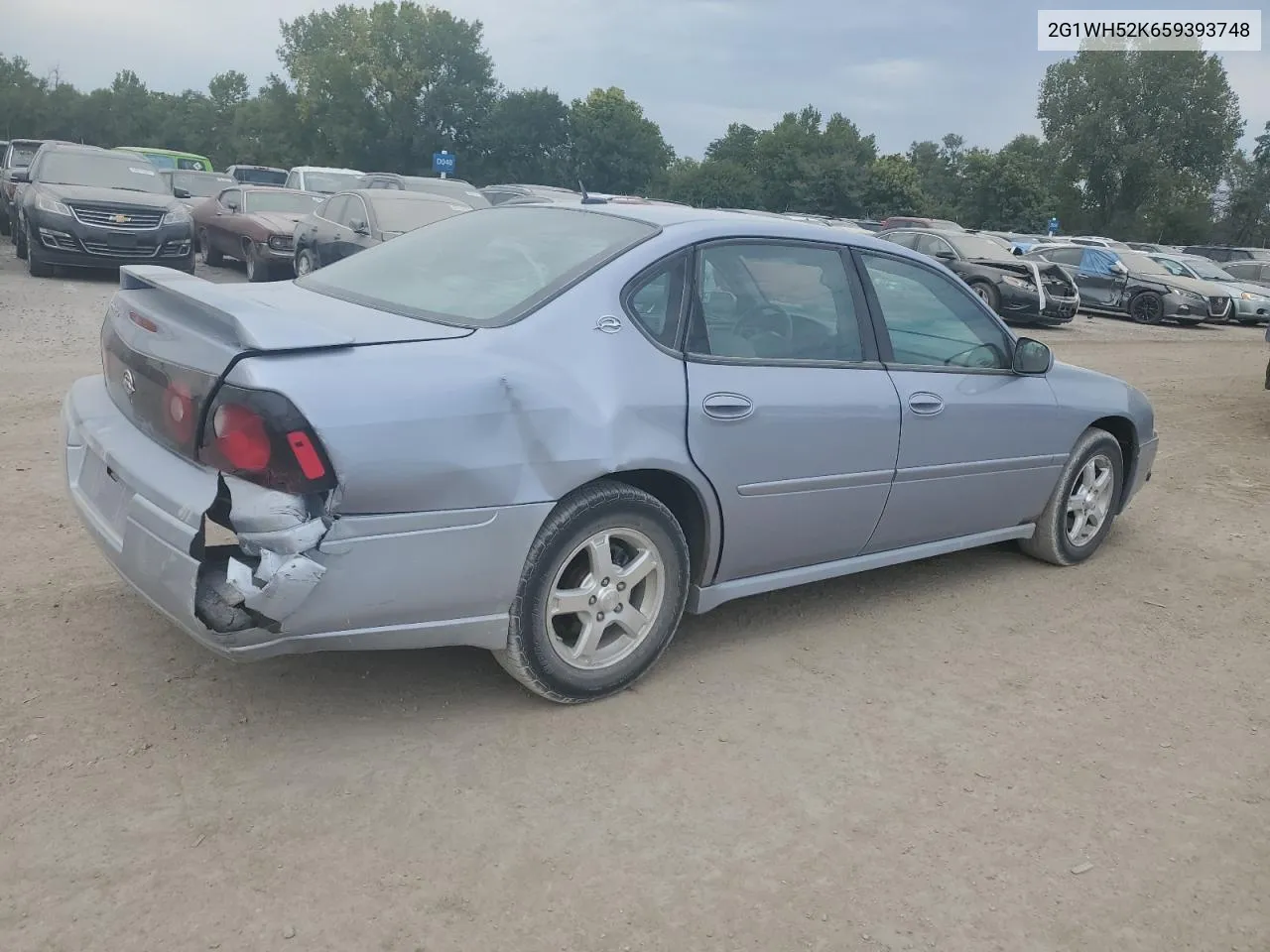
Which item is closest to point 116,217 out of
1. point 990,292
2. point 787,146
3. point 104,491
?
point 104,491

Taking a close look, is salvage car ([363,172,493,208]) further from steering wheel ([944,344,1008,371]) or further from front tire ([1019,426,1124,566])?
steering wheel ([944,344,1008,371])

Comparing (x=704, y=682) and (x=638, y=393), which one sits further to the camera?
(x=704, y=682)

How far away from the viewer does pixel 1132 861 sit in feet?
9.85

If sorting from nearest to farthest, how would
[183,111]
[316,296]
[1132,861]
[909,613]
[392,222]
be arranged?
[1132,861] < [316,296] < [909,613] < [392,222] < [183,111]

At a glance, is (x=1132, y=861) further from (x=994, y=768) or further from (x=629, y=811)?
(x=629, y=811)

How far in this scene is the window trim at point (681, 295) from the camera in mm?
3633

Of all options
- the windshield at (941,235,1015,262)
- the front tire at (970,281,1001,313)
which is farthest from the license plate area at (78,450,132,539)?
the windshield at (941,235,1015,262)

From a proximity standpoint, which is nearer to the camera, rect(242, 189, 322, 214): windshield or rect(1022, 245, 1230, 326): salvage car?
rect(242, 189, 322, 214): windshield

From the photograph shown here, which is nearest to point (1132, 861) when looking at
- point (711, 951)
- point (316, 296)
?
point (711, 951)

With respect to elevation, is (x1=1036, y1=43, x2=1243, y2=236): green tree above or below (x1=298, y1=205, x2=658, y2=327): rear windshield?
above

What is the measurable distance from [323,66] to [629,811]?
248ft

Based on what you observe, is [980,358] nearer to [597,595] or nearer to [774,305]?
[774,305]

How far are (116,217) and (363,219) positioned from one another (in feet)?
10.6

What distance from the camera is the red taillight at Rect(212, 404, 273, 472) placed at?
2.90m
